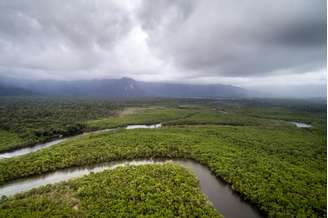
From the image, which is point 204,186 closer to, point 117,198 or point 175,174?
point 175,174

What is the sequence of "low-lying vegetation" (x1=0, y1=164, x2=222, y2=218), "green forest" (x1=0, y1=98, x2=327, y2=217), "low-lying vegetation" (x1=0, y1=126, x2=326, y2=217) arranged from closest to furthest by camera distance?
"low-lying vegetation" (x1=0, y1=164, x2=222, y2=218) < "green forest" (x1=0, y1=98, x2=327, y2=217) < "low-lying vegetation" (x1=0, y1=126, x2=326, y2=217)

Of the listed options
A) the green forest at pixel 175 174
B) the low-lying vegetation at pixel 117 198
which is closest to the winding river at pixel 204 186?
the green forest at pixel 175 174

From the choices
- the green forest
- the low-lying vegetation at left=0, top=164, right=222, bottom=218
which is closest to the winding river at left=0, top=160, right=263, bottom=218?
the green forest

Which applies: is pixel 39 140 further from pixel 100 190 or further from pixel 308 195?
pixel 308 195

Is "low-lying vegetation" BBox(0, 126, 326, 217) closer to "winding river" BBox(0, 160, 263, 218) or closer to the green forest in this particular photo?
the green forest

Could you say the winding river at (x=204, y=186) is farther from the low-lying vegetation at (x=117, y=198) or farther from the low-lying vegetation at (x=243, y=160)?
the low-lying vegetation at (x=117, y=198)

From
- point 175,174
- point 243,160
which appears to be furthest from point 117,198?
Result: point 243,160
